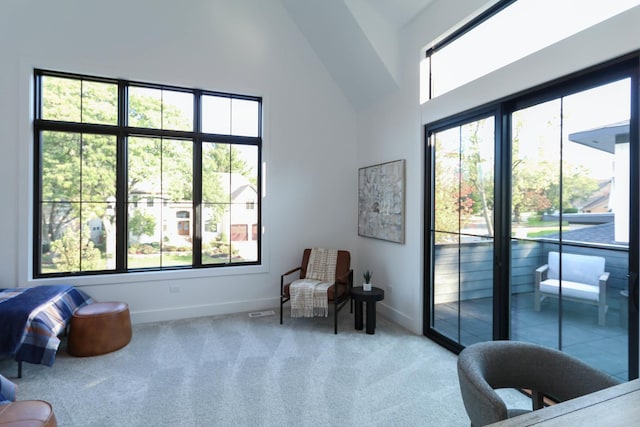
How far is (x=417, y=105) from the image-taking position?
3641mm

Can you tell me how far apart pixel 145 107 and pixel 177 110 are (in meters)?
0.36

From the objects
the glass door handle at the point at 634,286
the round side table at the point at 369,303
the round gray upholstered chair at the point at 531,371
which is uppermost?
the glass door handle at the point at 634,286

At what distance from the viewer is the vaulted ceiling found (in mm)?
3688

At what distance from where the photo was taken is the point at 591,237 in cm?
215

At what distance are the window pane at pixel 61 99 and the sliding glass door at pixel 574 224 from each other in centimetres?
451

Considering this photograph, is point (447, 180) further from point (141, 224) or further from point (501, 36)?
point (141, 224)

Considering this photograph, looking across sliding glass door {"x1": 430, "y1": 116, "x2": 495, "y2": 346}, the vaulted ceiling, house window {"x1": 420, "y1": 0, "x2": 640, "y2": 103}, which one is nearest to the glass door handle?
sliding glass door {"x1": 430, "y1": 116, "x2": 495, "y2": 346}

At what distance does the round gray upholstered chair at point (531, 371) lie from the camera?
139 cm

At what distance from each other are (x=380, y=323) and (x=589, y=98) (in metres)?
2.95

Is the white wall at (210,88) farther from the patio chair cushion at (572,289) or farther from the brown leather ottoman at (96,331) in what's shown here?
the patio chair cushion at (572,289)

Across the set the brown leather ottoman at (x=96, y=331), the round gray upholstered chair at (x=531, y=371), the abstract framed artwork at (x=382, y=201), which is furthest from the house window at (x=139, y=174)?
the round gray upholstered chair at (x=531, y=371)

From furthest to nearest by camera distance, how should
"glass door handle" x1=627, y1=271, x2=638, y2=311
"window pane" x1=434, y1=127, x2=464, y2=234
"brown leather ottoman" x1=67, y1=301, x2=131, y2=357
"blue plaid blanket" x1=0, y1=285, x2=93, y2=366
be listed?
1. "window pane" x1=434, y1=127, x2=464, y2=234
2. "brown leather ottoman" x1=67, y1=301, x2=131, y2=357
3. "blue plaid blanket" x1=0, y1=285, x2=93, y2=366
4. "glass door handle" x1=627, y1=271, x2=638, y2=311

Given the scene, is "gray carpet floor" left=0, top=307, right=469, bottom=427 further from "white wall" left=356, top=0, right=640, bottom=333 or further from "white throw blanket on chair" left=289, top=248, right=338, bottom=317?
"white wall" left=356, top=0, right=640, bottom=333

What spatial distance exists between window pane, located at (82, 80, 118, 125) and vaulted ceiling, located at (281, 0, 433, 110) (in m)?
2.52
